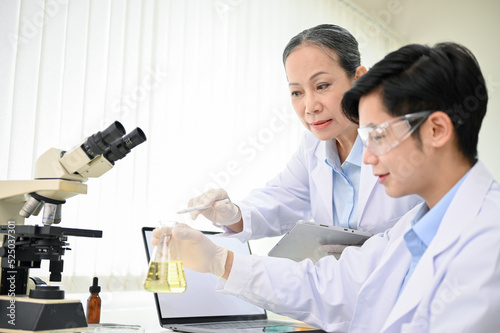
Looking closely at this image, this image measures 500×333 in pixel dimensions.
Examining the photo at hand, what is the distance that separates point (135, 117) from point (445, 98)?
61.6 inches

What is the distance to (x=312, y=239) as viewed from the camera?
5.55 ft

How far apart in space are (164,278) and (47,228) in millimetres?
371

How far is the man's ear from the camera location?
1060 mm

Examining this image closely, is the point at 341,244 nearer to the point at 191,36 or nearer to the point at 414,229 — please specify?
the point at 414,229

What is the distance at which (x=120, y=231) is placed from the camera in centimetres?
221

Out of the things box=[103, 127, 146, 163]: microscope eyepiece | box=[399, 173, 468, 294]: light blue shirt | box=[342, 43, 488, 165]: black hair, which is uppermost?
box=[342, 43, 488, 165]: black hair

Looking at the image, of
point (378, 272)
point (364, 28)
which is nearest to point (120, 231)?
point (378, 272)

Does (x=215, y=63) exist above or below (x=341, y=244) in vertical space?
above

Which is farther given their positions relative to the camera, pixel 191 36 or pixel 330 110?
pixel 191 36

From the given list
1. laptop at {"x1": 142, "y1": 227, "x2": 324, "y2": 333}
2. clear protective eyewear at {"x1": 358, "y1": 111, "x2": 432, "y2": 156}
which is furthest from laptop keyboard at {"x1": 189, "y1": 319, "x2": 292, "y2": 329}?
clear protective eyewear at {"x1": 358, "y1": 111, "x2": 432, "y2": 156}

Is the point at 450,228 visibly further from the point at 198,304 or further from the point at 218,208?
the point at 198,304

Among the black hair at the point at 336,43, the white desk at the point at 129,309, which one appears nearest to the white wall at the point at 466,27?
the black hair at the point at 336,43

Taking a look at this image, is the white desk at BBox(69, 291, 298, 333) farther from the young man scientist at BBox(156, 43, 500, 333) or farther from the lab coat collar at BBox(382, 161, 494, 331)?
the lab coat collar at BBox(382, 161, 494, 331)

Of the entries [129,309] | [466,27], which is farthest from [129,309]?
[466,27]
